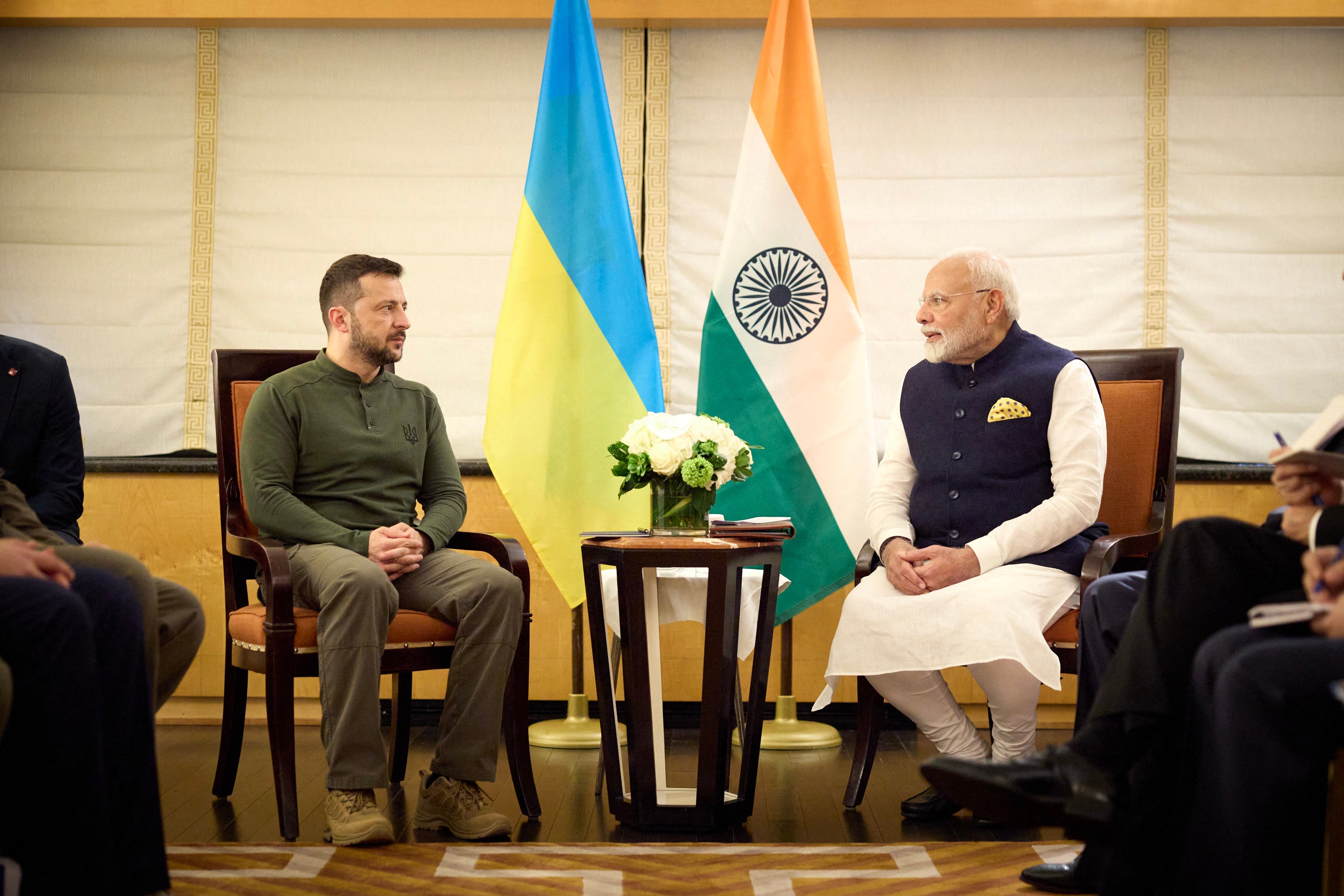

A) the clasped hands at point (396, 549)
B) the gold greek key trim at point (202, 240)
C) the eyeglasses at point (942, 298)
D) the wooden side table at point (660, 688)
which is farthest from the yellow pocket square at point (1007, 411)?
the gold greek key trim at point (202, 240)

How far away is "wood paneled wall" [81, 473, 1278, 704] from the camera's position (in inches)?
144

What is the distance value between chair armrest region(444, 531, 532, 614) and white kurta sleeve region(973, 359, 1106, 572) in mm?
1027

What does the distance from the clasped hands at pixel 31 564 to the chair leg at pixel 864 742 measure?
5.53 feet

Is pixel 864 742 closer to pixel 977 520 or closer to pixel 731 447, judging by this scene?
pixel 977 520

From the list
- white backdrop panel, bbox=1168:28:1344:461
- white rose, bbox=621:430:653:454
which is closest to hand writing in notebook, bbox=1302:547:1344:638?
white rose, bbox=621:430:653:454

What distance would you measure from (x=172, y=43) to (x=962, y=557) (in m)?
3.20

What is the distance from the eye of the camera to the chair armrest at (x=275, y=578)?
2.37 metres

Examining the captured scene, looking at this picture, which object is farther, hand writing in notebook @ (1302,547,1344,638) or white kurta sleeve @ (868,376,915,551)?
white kurta sleeve @ (868,376,915,551)

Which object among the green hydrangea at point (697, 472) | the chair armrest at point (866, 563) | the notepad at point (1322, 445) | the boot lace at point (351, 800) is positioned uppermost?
the notepad at point (1322, 445)

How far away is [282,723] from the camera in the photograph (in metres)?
2.39

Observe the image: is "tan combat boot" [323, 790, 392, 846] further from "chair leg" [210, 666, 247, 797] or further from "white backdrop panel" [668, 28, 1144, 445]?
"white backdrop panel" [668, 28, 1144, 445]

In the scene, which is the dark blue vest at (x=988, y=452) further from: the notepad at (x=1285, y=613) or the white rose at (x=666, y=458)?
the notepad at (x=1285, y=613)

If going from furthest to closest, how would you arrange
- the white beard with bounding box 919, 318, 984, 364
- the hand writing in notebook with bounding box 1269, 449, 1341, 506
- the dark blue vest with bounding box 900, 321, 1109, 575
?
the white beard with bounding box 919, 318, 984, 364 < the dark blue vest with bounding box 900, 321, 1109, 575 < the hand writing in notebook with bounding box 1269, 449, 1341, 506

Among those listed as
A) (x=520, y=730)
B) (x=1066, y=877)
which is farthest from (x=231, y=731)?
(x=1066, y=877)
